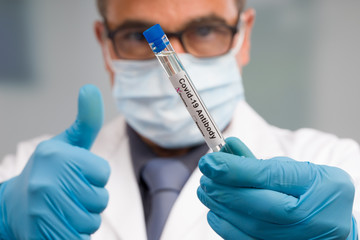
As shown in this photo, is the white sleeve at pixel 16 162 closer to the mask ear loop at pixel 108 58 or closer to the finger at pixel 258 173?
the mask ear loop at pixel 108 58

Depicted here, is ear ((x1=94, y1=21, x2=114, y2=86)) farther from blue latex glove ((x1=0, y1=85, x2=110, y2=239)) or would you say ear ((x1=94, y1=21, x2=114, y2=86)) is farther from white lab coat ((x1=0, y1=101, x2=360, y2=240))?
blue latex glove ((x1=0, y1=85, x2=110, y2=239))

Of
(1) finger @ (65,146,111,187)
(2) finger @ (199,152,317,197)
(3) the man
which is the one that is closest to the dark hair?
(3) the man

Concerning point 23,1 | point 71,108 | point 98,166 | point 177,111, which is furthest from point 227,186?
point 23,1

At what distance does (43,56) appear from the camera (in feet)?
5.98

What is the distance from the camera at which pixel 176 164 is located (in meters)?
1.13

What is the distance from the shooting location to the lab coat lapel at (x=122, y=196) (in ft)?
3.29

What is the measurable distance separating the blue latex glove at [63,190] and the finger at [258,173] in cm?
25

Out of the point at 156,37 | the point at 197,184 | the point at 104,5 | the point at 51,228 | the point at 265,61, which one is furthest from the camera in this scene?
the point at 265,61

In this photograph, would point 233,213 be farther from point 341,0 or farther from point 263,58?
point 341,0

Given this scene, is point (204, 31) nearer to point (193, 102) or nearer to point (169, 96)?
point (169, 96)

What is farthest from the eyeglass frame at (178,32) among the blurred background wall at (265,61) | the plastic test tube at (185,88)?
the blurred background wall at (265,61)

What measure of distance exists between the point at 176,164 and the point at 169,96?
0.17m

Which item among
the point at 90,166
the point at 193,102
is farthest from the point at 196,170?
the point at 193,102

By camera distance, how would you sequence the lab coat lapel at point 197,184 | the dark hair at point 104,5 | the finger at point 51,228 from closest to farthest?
the finger at point 51,228 < the lab coat lapel at point 197,184 < the dark hair at point 104,5
